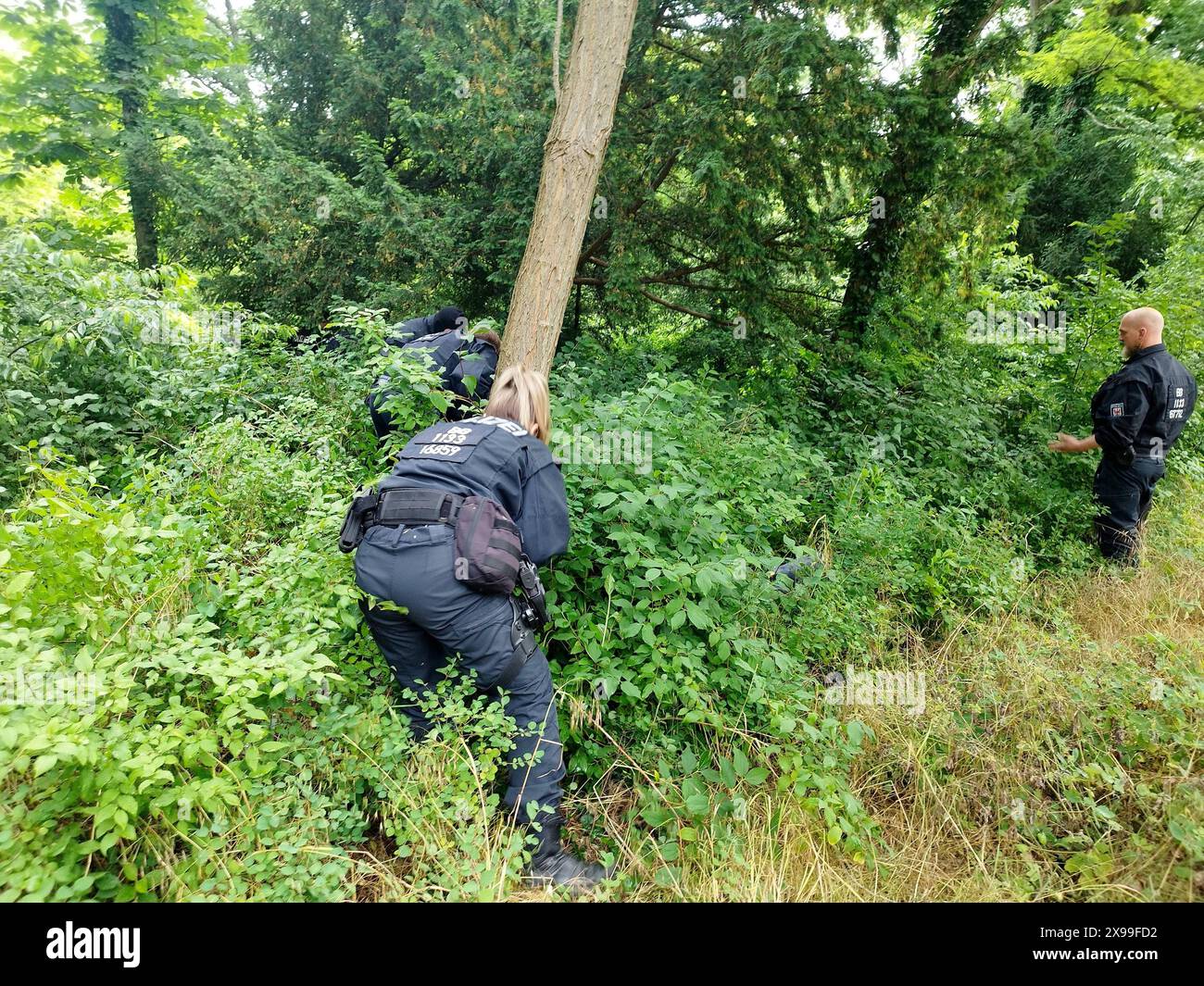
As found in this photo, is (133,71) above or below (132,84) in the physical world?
above

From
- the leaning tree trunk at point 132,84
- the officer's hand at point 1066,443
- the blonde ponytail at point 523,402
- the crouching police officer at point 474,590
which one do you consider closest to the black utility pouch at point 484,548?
the crouching police officer at point 474,590

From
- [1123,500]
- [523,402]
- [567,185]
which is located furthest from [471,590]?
[1123,500]

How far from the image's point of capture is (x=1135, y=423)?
4.88m

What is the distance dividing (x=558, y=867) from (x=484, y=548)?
133 centimetres

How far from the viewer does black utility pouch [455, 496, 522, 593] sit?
2385mm

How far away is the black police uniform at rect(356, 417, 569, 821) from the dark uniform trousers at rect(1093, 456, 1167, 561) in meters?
4.98

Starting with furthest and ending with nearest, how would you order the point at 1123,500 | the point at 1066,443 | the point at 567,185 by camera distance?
the point at 1066,443, the point at 1123,500, the point at 567,185

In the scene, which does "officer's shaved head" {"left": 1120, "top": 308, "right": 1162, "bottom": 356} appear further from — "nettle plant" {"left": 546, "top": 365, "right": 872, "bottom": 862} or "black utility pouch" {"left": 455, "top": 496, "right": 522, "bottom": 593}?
"black utility pouch" {"left": 455, "top": 496, "right": 522, "bottom": 593}

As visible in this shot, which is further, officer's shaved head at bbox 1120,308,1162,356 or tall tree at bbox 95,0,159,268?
tall tree at bbox 95,0,159,268

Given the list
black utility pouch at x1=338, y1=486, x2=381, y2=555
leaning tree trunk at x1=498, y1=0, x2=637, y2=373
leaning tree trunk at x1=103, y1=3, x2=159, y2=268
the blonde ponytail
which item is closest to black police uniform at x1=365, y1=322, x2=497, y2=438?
leaning tree trunk at x1=498, y1=0, x2=637, y2=373

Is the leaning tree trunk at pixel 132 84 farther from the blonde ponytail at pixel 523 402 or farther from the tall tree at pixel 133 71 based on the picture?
the blonde ponytail at pixel 523 402

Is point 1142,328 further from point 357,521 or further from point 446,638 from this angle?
point 357,521

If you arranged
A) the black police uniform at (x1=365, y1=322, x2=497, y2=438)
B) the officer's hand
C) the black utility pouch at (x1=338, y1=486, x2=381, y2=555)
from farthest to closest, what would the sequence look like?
1. the officer's hand
2. the black police uniform at (x1=365, y1=322, x2=497, y2=438)
3. the black utility pouch at (x1=338, y1=486, x2=381, y2=555)
